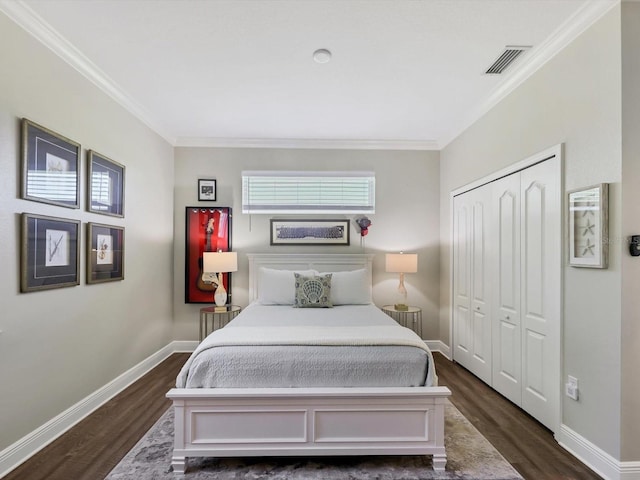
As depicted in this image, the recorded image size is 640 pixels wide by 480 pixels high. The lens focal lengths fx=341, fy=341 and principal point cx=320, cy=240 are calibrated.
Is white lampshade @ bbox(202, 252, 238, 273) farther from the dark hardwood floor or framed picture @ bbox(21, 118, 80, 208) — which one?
framed picture @ bbox(21, 118, 80, 208)

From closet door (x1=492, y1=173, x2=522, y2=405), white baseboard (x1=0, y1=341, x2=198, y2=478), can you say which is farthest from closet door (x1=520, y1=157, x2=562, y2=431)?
white baseboard (x1=0, y1=341, x2=198, y2=478)

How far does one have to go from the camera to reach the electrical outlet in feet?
7.06

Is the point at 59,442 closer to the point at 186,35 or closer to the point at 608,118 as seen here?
the point at 186,35

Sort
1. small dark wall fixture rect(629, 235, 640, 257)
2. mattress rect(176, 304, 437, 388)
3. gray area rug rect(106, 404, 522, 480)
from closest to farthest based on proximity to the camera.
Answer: small dark wall fixture rect(629, 235, 640, 257), gray area rug rect(106, 404, 522, 480), mattress rect(176, 304, 437, 388)

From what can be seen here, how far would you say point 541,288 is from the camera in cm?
252

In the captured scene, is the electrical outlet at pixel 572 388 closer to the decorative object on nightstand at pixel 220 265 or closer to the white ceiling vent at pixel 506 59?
the white ceiling vent at pixel 506 59

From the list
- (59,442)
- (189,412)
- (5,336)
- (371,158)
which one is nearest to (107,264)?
(5,336)

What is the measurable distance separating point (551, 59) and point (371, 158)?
2261mm

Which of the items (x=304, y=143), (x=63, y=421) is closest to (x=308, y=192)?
(x=304, y=143)

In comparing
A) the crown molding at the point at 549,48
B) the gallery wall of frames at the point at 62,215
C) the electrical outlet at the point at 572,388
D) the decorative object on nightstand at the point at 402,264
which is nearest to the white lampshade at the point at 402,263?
the decorative object on nightstand at the point at 402,264

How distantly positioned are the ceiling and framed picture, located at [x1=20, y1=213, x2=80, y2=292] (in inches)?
47.2

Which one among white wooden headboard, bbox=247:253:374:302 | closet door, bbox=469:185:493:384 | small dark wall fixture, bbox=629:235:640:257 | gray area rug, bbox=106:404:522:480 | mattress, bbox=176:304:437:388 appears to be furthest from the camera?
white wooden headboard, bbox=247:253:374:302

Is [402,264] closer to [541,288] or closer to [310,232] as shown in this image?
[310,232]

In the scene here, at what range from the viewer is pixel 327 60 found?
2514 millimetres
